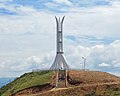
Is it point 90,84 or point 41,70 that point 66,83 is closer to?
point 90,84

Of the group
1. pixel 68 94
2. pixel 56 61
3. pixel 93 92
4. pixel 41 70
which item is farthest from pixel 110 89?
pixel 41 70

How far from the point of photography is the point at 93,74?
98875mm

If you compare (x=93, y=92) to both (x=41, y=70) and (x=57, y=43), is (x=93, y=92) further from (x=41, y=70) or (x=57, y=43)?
(x=41, y=70)

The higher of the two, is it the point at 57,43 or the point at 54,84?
the point at 57,43

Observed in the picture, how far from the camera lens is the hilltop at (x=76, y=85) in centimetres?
8744

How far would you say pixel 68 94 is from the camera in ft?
286

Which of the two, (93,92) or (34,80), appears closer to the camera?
(93,92)

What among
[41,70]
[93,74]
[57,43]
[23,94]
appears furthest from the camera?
[41,70]

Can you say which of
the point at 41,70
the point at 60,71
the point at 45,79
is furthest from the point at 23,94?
the point at 41,70

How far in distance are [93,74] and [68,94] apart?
45.8 ft

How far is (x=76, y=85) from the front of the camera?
93.8 meters

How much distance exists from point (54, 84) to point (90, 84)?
8.94 meters

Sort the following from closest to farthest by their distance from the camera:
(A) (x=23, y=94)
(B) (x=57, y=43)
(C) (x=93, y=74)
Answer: (A) (x=23, y=94)
(C) (x=93, y=74)
(B) (x=57, y=43)

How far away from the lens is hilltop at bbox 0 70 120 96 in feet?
287
